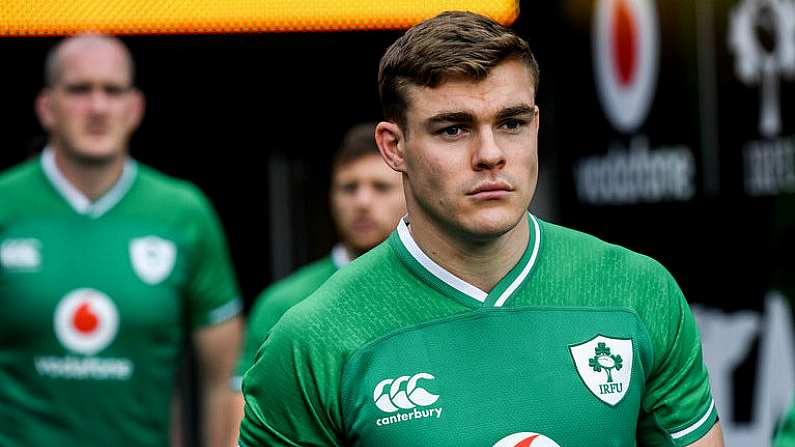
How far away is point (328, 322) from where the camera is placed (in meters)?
3.34

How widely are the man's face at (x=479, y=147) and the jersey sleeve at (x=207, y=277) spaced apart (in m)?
2.73

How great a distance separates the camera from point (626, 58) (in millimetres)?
6195

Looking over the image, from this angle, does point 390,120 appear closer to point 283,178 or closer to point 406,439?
point 406,439

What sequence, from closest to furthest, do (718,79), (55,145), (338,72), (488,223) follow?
(488,223)
(718,79)
(55,145)
(338,72)

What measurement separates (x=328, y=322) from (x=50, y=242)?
2638 millimetres

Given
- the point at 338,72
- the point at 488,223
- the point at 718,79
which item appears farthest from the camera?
the point at 338,72

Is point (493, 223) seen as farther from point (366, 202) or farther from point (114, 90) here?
point (114, 90)

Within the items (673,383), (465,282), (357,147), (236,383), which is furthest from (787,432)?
(236,383)

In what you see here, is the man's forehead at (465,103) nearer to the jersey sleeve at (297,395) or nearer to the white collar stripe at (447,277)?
the white collar stripe at (447,277)

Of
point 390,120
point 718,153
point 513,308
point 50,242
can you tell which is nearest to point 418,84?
point 390,120

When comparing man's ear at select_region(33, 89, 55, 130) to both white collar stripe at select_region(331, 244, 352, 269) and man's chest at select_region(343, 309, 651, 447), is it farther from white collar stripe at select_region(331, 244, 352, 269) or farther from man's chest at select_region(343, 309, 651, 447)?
man's chest at select_region(343, 309, 651, 447)

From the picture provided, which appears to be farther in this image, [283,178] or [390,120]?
[283,178]

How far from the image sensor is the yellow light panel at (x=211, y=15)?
18.8ft

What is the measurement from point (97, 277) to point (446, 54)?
279 centimetres
